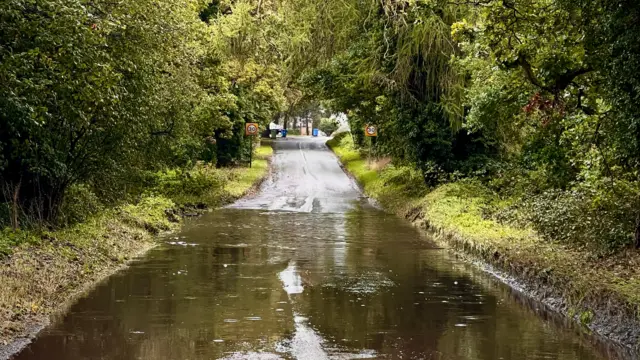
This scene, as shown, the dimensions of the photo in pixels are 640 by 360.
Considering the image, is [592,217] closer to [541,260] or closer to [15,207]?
[541,260]

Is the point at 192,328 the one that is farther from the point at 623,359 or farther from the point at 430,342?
the point at 623,359

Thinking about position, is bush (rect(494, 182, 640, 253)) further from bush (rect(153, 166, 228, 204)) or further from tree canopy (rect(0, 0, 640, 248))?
bush (rect(153, 166, 228, 204))

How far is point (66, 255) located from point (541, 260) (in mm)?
9348

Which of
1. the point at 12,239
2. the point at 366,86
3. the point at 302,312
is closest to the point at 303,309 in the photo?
the point at 302,312

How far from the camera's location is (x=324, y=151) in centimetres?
6900

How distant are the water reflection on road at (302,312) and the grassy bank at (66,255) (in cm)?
42

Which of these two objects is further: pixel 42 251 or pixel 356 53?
pixel 356 53

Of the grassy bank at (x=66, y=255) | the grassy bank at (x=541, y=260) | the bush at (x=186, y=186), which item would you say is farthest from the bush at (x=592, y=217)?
the bush at (x=186, y=186)

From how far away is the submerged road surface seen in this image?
9.50m

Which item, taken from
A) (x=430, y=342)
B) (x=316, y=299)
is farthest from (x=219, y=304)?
(x=430, y=342)

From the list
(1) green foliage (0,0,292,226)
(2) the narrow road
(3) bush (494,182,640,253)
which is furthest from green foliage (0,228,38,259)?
(2) the narrow road

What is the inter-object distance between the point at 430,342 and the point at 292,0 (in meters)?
21.2

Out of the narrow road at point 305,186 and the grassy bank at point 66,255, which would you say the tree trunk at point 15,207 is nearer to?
the grassy bank at point 66,255

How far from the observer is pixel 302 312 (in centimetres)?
1171
